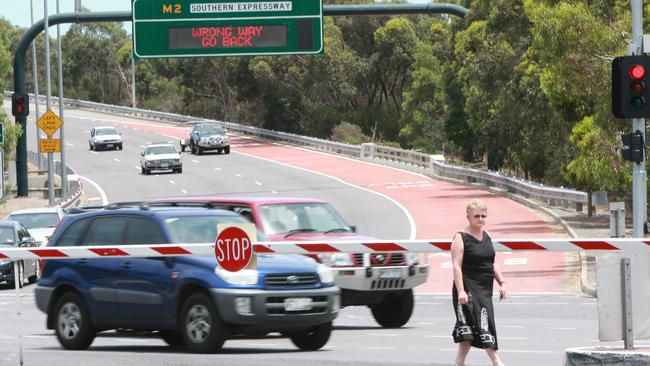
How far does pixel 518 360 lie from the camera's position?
15.1 metres

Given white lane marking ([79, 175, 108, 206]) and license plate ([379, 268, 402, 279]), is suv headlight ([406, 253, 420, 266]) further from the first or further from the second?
white lane marking ([79, 175, 108, 206])

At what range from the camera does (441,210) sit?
51.5 meters

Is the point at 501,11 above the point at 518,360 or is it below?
above

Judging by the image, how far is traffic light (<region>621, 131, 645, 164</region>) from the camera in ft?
79.5

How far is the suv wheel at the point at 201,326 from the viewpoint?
51.0ft

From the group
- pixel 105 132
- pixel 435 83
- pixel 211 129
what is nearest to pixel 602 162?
pixel 211 129

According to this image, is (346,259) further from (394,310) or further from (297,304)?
(297,304)

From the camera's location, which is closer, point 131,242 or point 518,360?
point 518,360

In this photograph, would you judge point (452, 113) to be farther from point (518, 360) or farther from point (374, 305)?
point (518, 360)

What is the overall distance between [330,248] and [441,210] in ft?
121

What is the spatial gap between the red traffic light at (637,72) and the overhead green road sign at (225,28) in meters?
22.1

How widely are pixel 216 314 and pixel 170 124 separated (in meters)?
92.0

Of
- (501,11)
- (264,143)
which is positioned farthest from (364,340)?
(264,143)

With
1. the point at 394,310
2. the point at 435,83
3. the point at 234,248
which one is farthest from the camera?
the point at 435,83
